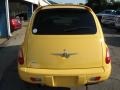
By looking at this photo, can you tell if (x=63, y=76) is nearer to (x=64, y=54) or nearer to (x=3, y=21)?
(x=64, y=54)

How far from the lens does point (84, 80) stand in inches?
255

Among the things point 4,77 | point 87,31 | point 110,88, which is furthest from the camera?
point 4,77

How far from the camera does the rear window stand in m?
6.99

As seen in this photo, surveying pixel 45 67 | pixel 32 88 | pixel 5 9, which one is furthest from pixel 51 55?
pixel 5 9

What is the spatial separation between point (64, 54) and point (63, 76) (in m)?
0.43

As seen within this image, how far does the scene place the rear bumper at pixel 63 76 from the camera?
21.2 feet

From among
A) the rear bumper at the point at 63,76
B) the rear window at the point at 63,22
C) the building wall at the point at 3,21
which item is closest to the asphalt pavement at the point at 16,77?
the rear bumper at the point at 63,76

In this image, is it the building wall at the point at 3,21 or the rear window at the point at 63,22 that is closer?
the rear window at the point at 63,22

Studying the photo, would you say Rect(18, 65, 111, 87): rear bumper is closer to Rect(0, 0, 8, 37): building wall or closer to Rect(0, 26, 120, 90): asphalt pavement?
Rect(0, 26, 120, 90): asphalt pavement

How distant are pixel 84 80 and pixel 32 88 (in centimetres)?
173

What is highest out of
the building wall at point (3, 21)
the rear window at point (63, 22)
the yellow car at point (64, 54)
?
the rear window at point (63, 22)

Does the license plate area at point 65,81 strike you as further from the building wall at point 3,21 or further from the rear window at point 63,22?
the building wall at point 3,21

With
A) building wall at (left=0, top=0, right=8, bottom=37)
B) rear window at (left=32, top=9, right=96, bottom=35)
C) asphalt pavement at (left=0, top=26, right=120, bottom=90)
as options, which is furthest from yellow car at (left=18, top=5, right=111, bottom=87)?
building wall at (left=0, top=0, right=8, bottom=37)

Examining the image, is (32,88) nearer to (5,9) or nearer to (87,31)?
(87,31)
